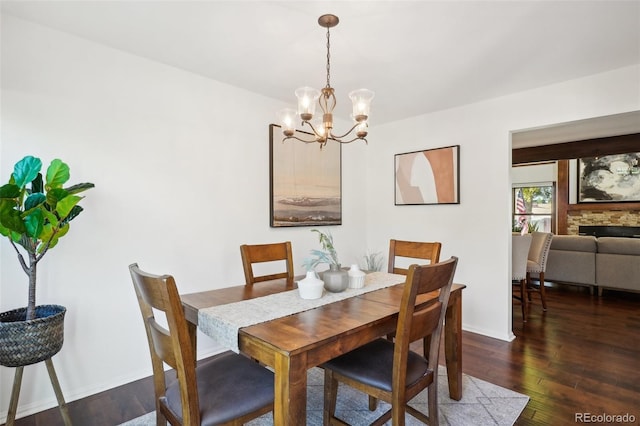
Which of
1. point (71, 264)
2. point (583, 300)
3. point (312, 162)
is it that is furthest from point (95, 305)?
point (583, 300)

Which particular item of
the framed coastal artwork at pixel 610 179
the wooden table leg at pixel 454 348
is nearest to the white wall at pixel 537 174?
the framed coastal artwork at pixel 610 179

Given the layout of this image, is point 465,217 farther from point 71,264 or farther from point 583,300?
point 71,264

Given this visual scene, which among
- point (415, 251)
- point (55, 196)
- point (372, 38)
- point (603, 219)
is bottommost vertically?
point (415, 251)

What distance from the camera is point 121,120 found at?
2.32 metres

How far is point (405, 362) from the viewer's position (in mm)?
1428

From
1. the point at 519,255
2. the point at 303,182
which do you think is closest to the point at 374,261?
the point at 303,182

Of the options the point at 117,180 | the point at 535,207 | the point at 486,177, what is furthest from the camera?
the point at 535,207

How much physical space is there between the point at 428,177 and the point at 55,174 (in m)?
3.29

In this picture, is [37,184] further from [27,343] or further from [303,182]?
[303,182]

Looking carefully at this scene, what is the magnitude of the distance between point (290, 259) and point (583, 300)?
4.33 meters

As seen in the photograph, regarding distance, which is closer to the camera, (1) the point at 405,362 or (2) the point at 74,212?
(1) the point at 405,362

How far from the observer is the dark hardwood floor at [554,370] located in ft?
6.49

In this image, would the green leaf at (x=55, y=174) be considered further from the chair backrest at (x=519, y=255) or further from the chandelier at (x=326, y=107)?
the chair backrest at (x=519, y=255)

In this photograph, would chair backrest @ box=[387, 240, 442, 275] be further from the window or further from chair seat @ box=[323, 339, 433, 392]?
the window
